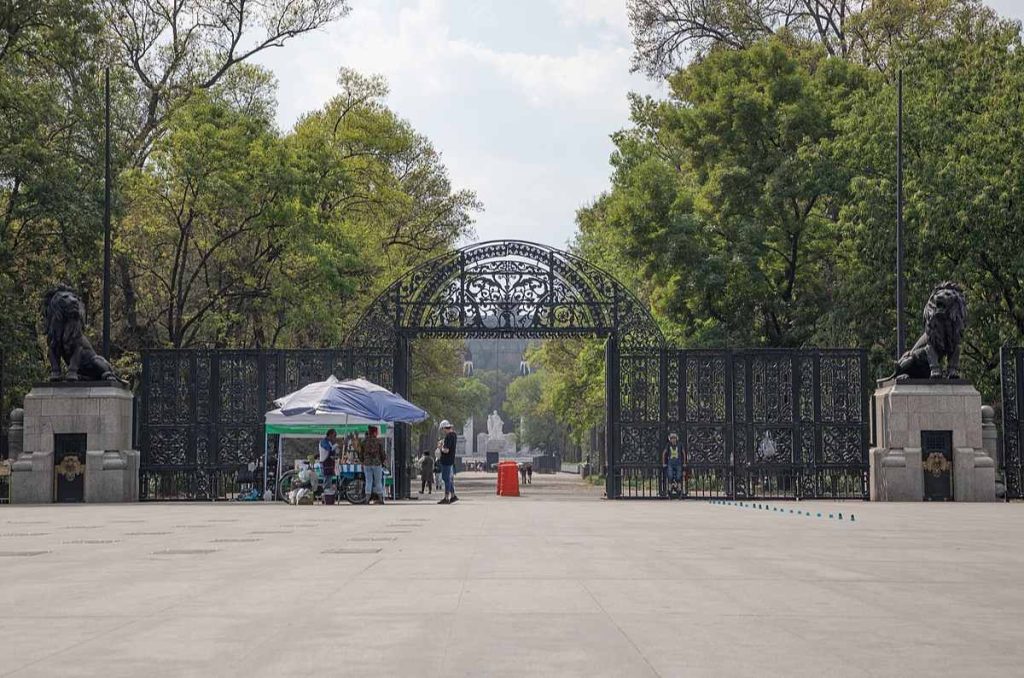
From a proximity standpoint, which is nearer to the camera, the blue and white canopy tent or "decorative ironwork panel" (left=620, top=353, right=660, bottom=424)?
the blue and white canopy tent

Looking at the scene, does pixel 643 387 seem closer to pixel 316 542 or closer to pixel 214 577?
pixel 316 542

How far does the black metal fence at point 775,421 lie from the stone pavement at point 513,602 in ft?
42.3

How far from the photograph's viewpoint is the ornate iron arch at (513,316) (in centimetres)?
3069

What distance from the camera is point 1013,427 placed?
29.2 metres

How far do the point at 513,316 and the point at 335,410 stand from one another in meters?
5.85

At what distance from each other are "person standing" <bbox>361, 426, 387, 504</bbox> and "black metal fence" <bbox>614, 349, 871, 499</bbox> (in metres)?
5.71

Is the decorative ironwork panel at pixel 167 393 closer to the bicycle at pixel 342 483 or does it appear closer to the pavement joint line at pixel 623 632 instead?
the bicycle at pixel 342 483

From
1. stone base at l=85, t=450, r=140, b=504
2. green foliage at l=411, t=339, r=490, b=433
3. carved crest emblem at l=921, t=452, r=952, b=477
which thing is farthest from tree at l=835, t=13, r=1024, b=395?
green foliage at l=411, t=339, r=490, b=433

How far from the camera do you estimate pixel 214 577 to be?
10.4 m

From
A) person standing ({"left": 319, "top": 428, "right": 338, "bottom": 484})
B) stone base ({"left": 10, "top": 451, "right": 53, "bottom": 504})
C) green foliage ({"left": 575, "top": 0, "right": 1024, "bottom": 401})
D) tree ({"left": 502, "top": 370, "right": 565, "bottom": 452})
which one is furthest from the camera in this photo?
tree ({"left": 502, "top": 370, "right": 565, "bottom": 452})

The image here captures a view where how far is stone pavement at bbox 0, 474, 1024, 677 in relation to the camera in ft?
21.0

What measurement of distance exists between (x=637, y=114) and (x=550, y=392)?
69.3 feet

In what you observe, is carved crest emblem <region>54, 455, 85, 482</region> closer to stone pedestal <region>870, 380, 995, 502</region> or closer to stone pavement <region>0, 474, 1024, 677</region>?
stone pavement <region>0, 474, 1024, 677</region>

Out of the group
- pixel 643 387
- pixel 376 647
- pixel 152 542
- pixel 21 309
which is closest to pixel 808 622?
pixel 376 647
